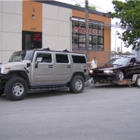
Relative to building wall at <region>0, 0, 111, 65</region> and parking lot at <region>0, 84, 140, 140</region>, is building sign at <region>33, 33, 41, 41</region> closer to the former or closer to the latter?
building wall at <region>0, 0, 111, 65</region>

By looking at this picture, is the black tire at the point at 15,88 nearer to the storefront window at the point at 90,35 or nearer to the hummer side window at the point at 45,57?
the hummer side window at the point at 45,57

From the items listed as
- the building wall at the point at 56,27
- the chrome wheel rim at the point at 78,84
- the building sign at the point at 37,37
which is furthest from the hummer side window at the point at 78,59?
the building wall at the point at 56,27

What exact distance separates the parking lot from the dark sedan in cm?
427

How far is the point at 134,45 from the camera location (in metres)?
23.3

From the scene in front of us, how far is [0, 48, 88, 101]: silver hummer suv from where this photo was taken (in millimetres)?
9281

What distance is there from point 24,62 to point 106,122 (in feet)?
15.2

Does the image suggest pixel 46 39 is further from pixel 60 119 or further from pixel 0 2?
pixel 60 119

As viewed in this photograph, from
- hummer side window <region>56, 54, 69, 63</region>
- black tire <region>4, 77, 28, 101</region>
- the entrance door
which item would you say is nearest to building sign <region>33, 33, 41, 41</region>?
the entrance door

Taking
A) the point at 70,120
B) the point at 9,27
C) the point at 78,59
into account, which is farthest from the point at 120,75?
the point at 9,27

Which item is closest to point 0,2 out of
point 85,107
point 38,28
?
point 38,28

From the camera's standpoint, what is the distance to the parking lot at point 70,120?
17.2ft

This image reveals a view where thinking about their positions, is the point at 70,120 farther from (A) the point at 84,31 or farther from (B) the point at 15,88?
(A) the point at 84,31

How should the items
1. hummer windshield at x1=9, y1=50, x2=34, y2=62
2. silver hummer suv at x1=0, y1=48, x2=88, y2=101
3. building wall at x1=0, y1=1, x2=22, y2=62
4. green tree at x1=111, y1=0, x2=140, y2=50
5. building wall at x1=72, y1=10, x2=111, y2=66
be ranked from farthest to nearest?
building wall at x1=72, y1=10, x2=111, y2=66, green tree at x1=111, y1=0, x2=140, y2=50, building wall at x1=0, y1=1, x2=22, y2=62, hummer windshield at x1=9, y1=50, x2=34, y2=62, silver hummer suv at x1=0, y1=48, x2=88, y2=101

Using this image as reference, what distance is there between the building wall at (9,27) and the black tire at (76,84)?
7266mm
